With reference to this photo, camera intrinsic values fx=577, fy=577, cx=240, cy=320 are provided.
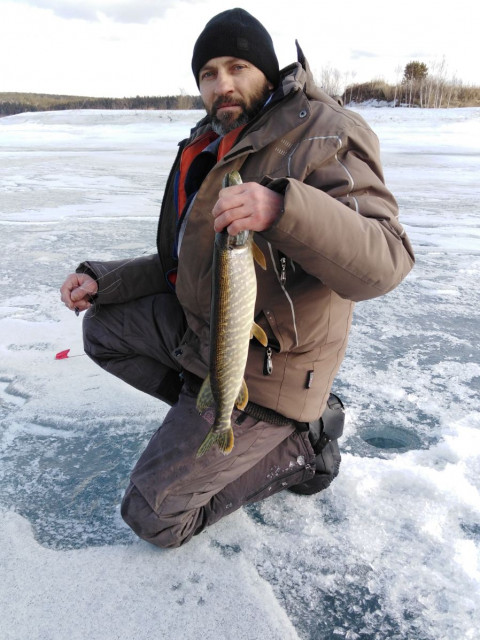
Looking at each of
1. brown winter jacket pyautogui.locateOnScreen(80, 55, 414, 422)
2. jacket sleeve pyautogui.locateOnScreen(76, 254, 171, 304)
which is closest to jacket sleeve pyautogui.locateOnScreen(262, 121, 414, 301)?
brown winter jacket pyautogui.locateOnScreen(80, 55, 414, 422)

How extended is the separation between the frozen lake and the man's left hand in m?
1.20

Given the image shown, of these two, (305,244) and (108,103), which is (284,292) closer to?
(305,244)

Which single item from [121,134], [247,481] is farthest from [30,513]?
[121,134]

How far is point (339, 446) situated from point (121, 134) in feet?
75.5

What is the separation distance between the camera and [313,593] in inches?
76.2

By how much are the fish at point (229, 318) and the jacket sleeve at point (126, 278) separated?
3.62 feet

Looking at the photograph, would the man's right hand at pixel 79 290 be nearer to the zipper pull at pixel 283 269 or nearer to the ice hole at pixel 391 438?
the zipper pull at pixel 283 269

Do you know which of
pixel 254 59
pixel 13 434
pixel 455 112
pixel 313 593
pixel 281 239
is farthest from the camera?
pixel 455 112

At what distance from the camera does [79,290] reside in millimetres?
2869

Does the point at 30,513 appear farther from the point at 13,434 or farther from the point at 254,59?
the point at 254,59

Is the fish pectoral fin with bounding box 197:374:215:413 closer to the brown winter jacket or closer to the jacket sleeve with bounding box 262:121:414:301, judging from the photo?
the brown winter jacket

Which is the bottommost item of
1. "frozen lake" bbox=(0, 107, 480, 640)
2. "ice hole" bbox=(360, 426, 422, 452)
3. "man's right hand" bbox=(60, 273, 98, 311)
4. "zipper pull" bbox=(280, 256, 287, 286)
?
"ice hole" bbox=(360, 426, 422, 452)

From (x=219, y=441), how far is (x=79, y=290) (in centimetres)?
122

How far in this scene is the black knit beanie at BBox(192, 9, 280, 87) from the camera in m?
2.61
